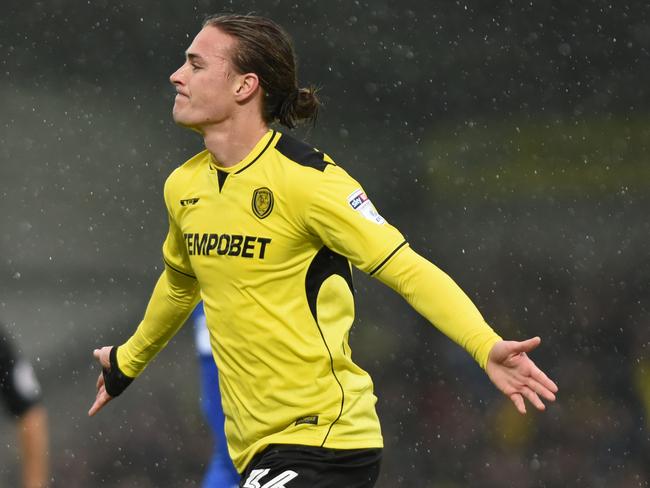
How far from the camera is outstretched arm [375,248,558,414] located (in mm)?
2898

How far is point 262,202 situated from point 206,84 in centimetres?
36

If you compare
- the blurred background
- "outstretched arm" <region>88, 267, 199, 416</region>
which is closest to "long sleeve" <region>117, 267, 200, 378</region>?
"outstretched arm" <region>88, 267, 199, 416</region>

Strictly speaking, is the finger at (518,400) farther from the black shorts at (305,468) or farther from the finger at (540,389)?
the black shorts at (305,468)

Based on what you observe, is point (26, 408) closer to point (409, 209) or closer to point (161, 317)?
point (161, 317)

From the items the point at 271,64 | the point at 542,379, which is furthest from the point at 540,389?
Answer: the point at 271,64

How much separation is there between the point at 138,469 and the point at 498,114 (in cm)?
294

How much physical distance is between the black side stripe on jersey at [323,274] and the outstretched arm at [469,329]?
198mm

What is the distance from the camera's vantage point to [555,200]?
8.02 meters

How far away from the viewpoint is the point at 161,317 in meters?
3.83

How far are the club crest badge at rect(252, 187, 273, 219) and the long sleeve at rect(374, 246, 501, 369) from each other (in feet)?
1.08

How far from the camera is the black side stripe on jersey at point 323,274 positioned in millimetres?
3270

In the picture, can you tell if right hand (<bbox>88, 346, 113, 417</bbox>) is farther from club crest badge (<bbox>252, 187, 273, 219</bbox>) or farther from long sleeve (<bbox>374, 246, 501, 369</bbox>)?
long sleeve (<bbox>374, 246, 501, 369</bbox>)

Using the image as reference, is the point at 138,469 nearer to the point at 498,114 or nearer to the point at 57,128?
the point at 57,128

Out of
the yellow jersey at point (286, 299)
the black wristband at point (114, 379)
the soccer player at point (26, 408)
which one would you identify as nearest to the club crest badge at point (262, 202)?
the yellow jersey at point (286, 299)
